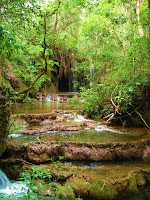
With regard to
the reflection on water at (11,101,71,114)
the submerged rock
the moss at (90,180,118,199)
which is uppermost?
the reflection on water at (11,101,71,114)

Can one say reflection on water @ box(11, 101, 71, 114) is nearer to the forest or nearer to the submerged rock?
the forest

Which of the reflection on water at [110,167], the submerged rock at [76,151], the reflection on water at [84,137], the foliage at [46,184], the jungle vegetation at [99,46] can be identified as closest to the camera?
the foliage at [46,184]

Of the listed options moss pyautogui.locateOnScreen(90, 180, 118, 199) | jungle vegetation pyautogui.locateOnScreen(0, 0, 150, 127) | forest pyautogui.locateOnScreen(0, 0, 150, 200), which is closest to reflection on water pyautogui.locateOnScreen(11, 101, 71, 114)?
forest pyautogui.locateOnScreen(0, 0, 150, 200)

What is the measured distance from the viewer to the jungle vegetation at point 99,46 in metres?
2.79

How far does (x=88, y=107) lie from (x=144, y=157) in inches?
171

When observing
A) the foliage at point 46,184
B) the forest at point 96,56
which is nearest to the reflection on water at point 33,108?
the forest at point 96,56

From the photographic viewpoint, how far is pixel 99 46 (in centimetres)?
1258

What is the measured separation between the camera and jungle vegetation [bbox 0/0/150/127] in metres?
2.79

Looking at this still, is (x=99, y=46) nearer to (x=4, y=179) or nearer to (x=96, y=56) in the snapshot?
(x=96, y=56)

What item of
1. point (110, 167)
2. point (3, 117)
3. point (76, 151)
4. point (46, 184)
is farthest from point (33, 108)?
point (46, 184)

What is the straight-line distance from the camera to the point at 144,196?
2996mm

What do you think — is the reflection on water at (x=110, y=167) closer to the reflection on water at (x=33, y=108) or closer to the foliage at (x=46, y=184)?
the foliage at (x=46, y=184)

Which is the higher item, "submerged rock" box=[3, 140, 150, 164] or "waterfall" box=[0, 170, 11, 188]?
"submerged rock" box=[3, 140, 150, 164]

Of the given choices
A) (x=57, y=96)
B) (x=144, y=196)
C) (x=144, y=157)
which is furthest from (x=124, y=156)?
(x=57, y=96)
